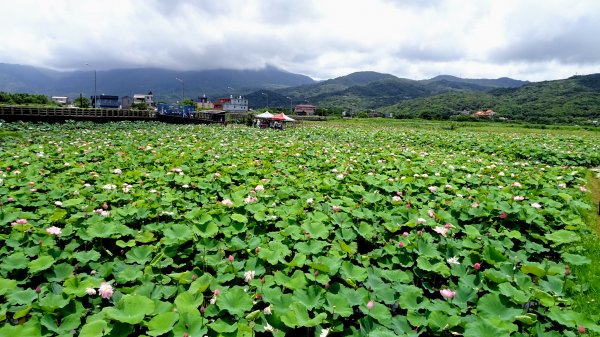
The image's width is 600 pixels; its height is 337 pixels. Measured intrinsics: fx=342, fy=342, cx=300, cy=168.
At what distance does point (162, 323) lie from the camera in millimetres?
2348

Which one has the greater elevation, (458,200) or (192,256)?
(458,200)

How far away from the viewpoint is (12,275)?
3.17 metres

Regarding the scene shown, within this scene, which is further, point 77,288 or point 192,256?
point 192,256

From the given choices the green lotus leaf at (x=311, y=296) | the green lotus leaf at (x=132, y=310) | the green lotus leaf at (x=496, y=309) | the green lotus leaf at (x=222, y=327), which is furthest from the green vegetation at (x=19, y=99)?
the green lotus leaf at (x=496, y=309)

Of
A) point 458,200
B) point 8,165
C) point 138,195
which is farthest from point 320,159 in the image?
point 8,165

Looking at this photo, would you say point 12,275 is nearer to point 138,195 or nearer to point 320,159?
point 138,195

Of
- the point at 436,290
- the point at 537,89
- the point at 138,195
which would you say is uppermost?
the point at 537,89

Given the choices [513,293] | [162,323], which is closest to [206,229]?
[162,323]

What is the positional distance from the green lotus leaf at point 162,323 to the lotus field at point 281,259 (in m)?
0.01

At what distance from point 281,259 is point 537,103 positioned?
142635mm

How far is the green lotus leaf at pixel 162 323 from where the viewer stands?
2273mm

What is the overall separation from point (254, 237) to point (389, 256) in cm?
153

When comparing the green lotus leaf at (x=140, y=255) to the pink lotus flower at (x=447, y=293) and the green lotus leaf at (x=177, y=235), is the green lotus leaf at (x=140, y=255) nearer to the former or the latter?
the green lotus leaf at (x=177, y=235)

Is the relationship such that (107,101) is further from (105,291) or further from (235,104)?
(105,291)
